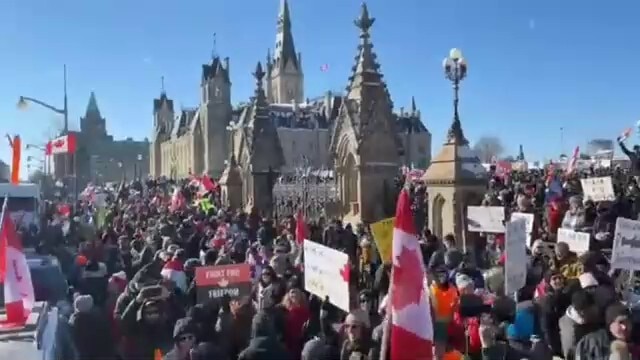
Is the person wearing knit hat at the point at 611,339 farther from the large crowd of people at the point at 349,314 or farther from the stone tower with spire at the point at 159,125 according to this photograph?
the stone tower with spire at the point at 159,125

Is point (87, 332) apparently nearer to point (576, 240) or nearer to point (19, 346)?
point (19, 346)

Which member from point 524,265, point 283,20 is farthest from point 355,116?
point 283,20

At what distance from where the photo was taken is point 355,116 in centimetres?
1988

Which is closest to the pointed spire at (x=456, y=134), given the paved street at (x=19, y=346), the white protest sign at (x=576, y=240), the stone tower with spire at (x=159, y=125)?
the white protest sign at (x=576, y=240)

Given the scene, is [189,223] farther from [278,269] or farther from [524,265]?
[524,265]

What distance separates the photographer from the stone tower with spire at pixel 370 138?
63.9 feet

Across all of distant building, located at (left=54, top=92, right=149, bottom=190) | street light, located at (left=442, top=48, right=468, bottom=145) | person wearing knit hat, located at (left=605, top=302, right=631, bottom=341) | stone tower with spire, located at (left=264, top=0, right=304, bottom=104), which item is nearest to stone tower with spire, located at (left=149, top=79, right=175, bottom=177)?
A: distant building, located at (left=54, top=92, right=149, bottom=190)

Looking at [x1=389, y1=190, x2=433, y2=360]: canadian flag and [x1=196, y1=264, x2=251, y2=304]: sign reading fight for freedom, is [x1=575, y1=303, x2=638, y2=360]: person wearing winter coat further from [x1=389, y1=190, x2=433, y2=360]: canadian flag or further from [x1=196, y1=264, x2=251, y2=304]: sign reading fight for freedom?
[x1=196, y1=264, x2=251, y2=304]: sign reading fight for freedom

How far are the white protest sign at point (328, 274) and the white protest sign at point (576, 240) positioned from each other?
3.65 m

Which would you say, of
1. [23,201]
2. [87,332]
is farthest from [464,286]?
[23,201]

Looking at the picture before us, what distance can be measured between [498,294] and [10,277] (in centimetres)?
568

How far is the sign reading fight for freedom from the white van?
1602 centimetres

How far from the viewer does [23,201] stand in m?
23.7

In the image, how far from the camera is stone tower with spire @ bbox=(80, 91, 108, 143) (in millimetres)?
128375
